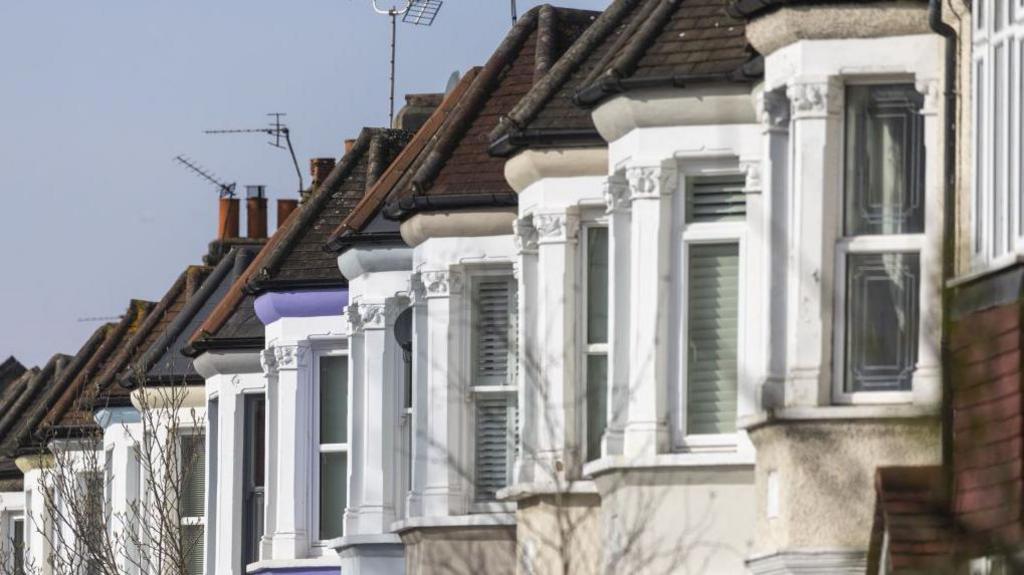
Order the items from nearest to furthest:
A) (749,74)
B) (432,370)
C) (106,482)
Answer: (749,74)
(432,370)
(106,482)

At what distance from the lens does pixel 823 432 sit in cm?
1842

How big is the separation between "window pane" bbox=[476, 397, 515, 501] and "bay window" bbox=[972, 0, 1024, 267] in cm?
912

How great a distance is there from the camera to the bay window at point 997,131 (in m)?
16.8

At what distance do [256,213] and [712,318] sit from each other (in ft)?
93.3

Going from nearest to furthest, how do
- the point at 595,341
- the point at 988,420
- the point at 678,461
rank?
the point at 988,420 < the point at 678,461 < the point at 595,341

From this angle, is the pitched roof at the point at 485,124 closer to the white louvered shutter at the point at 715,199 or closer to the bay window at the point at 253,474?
the white louvered shutter at the point at 715,199

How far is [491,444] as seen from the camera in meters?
26.2

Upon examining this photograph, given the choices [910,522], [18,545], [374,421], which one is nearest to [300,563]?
[374,421]

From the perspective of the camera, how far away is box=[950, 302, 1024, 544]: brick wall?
53.0ft

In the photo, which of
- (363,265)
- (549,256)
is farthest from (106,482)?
(549,256)

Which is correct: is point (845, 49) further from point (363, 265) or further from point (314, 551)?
point (314, 551)

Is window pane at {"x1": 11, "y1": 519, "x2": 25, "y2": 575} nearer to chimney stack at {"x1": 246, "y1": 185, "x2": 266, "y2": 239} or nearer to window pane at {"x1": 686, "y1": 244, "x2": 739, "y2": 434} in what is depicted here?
chimney stack at {"x1": 246, "y1": 185, "x2": 266, "y2": 239}

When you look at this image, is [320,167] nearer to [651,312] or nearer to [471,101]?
[471,101]

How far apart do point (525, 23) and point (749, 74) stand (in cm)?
764
